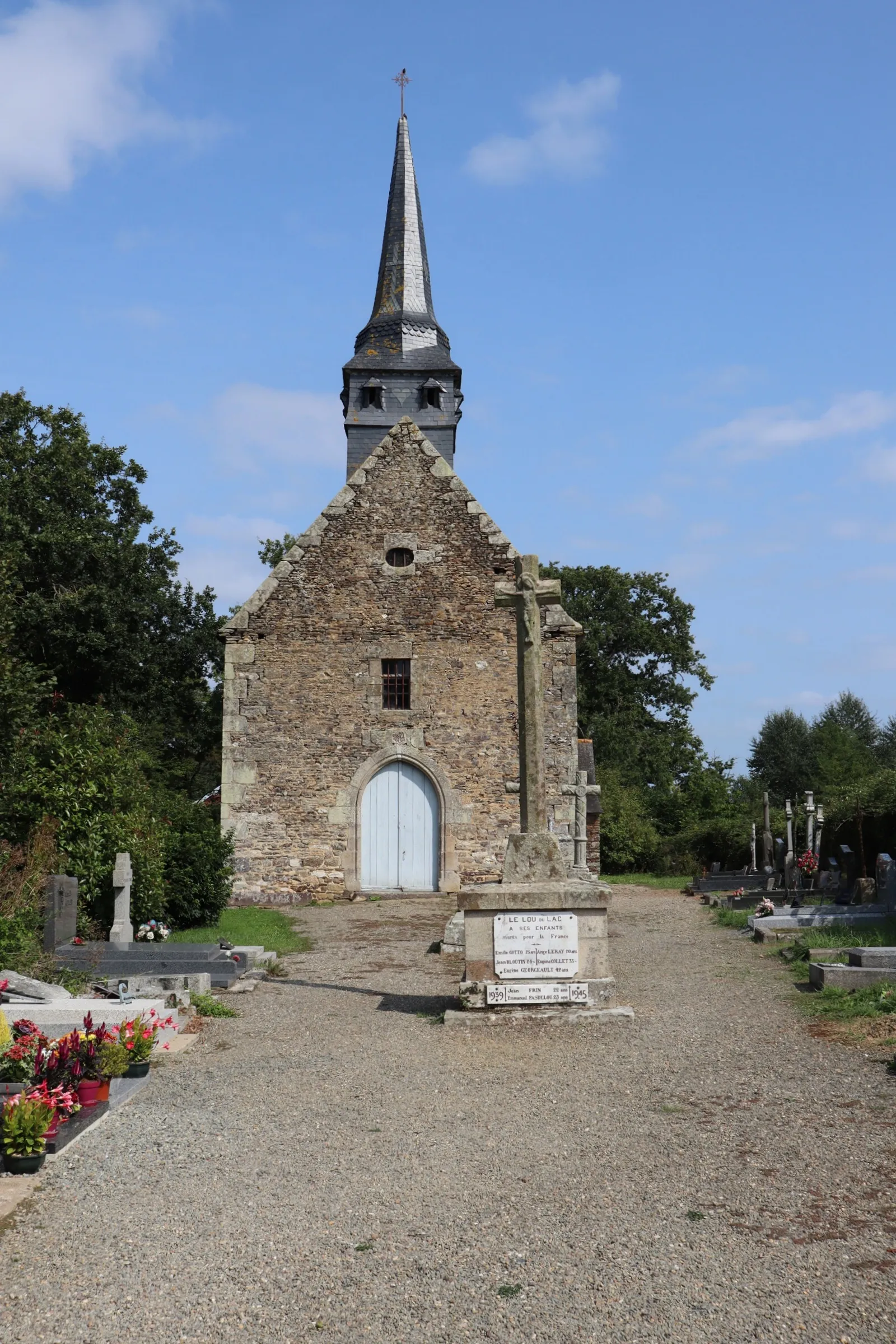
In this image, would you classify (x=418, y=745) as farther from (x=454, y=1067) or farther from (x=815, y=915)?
(x=454, y=1067)

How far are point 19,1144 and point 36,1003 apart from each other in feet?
11.8

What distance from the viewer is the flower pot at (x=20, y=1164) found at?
197 inches

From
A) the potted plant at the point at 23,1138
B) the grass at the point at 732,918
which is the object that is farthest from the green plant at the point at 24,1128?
the grass at the point at 732,918

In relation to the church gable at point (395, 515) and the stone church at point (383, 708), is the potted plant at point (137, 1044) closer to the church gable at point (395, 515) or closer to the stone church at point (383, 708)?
the stone church at point (383, 708)

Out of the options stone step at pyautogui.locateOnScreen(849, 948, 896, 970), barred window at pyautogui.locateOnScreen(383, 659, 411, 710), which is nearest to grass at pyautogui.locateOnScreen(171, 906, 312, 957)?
barred window at pyautogui.locateOnScreen(383, 659, 411, 710)

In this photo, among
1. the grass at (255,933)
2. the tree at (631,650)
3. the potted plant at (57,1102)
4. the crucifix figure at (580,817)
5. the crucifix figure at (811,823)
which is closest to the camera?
the potted plant at (57,1102)

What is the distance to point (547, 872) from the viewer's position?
8461 millimetres

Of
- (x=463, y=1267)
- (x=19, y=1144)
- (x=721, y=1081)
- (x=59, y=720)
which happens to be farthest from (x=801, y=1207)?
(x=59, y=720)

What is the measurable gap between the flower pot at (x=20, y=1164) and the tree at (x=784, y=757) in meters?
40.8

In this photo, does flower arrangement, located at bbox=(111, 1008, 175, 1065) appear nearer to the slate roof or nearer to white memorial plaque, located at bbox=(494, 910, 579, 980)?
white memorial plaque, located at bbox=(494, 910, 579, 980)

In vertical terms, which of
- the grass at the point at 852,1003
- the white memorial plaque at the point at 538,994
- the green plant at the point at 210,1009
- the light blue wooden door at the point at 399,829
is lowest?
the green plant at the point at 210,1009

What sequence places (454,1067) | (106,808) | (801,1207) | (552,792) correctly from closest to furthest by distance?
(801,1207), (454,1067), (106,808), (552,792)

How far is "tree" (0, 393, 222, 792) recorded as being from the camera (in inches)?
978

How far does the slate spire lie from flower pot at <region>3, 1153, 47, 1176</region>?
2644 cm
